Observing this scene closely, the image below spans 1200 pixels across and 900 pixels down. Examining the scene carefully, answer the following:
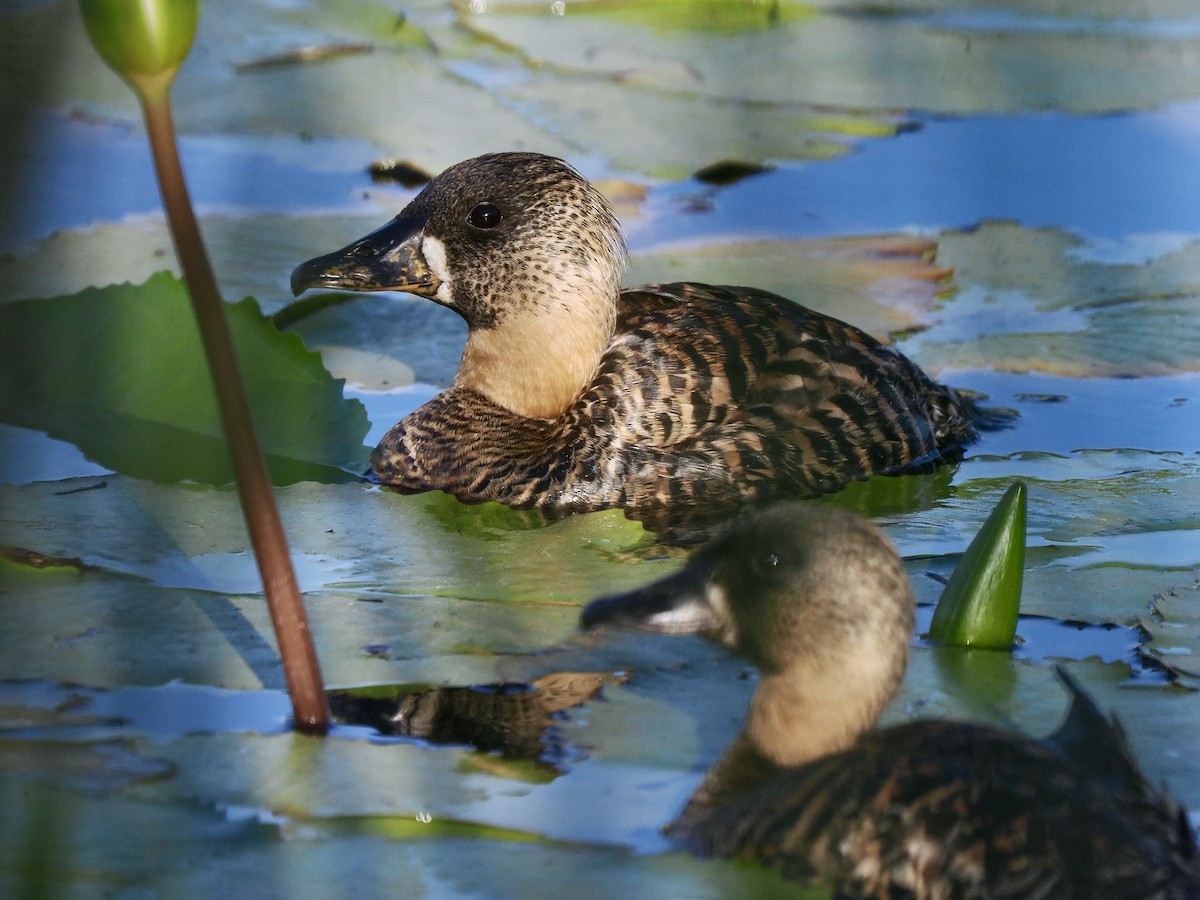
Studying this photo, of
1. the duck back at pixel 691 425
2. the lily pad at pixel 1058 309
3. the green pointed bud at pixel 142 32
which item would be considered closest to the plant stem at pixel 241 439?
the green pointed bud at pixel 142 32

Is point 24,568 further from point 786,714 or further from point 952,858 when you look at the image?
point 952,858

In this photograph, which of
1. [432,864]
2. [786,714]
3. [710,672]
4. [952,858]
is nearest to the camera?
[952,858]

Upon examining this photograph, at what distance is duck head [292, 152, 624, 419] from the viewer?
16.7ft

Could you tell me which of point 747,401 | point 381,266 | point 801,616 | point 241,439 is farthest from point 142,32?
point 747,401

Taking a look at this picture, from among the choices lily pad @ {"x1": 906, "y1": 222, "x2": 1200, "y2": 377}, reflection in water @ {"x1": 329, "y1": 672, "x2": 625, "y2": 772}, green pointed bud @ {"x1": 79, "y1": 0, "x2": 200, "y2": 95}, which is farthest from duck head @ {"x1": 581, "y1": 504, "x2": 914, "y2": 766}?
lily pad @ {"x1": 906, "y1": 222, "x2": 1200, "y2": 377}

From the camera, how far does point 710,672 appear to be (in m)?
3.49

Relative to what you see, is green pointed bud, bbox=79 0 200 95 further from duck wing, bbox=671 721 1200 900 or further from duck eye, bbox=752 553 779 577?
duck wing, bbox=671 721 1200 900

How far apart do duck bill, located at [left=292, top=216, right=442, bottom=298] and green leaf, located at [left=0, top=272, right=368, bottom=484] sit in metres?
0.24

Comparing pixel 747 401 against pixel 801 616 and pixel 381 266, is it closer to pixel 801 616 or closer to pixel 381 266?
pixel 381 266

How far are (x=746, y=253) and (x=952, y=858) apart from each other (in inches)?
179

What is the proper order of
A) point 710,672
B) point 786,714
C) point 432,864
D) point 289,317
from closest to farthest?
point 432,864 → point 786,714 → point 710,672 → point 289,317

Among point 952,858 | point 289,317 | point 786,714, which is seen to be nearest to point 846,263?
point 289,317

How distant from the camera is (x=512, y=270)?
16.8ft

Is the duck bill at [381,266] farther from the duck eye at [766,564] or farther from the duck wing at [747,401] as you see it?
the duck eye at [766,564]
